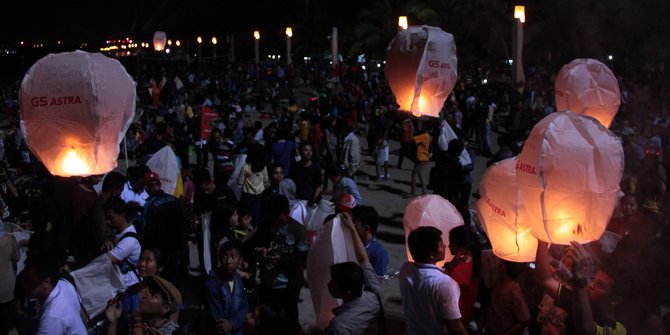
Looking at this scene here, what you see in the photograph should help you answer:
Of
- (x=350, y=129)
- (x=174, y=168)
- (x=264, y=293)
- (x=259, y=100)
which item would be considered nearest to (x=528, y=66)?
(x=259, y=100)

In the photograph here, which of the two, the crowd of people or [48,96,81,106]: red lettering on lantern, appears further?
[48,96,81,106]: red lettering on lantern

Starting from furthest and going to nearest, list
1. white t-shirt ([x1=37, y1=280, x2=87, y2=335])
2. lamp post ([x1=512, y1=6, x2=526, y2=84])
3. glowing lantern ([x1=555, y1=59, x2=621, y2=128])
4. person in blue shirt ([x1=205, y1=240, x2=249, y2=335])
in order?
lamp post ([x1=512, y1=6, x2=526, y2=84]) → glowing lantern ([x1=555, y1=59, x2=621, y2=128]) → person in blue shirt ([x1=205, y1=240, x2=249, y2=335]) → white t-shirt ([x1=37, y1=280, x2=87, y2=335])

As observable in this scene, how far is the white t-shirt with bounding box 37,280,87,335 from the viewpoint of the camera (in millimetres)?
3949

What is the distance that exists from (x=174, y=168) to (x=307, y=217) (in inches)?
→ 80.3

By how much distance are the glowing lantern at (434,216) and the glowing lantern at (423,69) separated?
82.9 inches

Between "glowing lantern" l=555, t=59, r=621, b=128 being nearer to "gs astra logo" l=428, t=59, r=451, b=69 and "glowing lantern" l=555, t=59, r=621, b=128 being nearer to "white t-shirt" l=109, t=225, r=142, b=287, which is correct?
"gs astra logo" l=428, t=59, r=451, b=69

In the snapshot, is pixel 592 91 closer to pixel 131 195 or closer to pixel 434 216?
pixel 434 216

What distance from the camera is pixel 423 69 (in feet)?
22.5

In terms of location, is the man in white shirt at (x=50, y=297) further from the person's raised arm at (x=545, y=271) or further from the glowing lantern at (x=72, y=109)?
the person's raised arm at (x=545, y=271)

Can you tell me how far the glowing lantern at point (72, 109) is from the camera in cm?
466

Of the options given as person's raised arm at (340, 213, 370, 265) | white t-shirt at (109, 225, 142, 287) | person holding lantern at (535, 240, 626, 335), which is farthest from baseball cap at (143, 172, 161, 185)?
person holding lantern at (535, 240, 626, 335)

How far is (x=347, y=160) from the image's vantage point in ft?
35.1

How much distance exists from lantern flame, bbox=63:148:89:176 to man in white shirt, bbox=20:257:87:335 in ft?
3.05

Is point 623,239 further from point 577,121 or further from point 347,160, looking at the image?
point 347,160
